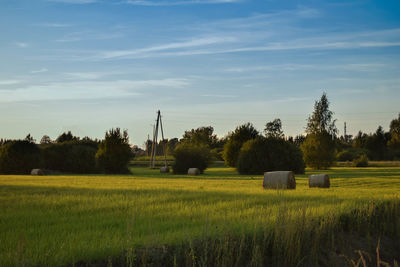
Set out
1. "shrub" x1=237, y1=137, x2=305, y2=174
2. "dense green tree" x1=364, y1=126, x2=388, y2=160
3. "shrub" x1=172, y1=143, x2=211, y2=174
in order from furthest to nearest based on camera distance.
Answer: "dense green tree" x1=364, y1=126, x2=388, y2=160 → "shrub" x1=172, y1=143, x2=211, y2=174 → "shrub" x1=237, y1=137, x2=305, y2=174

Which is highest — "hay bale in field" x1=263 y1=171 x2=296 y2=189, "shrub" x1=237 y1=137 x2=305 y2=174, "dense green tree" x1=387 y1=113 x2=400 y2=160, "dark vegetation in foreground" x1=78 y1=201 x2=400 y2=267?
"dense green tree" x1=387 y1=113 x2=400 y2=160

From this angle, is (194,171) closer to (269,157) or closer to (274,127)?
(269,157)

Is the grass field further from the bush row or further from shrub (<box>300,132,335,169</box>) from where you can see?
shrub (<box>300,132,335,169</box>)

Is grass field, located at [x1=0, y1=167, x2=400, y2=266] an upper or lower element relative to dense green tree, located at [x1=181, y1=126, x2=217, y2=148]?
lower

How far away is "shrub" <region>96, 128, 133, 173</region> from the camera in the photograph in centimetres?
3428

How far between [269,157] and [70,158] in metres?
18.3

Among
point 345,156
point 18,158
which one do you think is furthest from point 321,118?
point 18,158

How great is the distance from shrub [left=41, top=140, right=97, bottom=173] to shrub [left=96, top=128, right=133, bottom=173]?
82.3 inches

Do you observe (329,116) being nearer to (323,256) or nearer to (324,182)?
(324,182)

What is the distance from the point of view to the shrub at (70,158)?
119ft

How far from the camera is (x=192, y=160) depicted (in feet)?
112

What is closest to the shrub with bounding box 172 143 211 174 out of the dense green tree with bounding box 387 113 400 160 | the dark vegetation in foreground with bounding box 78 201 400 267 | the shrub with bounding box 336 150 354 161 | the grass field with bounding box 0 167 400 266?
the grass field with bounding box 0 167 400 266

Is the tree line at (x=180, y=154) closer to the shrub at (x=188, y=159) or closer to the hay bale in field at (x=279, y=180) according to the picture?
the shrub at (x=188, y=159)

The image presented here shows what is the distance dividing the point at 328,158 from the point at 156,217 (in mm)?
40607
